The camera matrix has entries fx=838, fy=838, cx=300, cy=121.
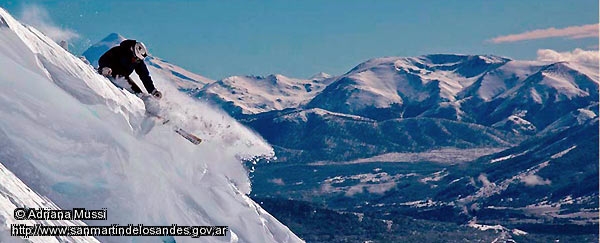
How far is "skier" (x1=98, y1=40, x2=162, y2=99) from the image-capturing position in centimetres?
4088

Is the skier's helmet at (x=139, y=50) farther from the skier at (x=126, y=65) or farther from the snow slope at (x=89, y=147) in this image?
the snow slope at (x=89, y=147)

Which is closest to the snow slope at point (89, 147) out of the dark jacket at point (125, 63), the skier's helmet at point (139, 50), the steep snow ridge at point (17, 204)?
the steep snow ridge at point (17, 204)

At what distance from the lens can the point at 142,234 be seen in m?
38.2

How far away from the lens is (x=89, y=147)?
38312 mm

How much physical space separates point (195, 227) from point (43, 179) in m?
9.63

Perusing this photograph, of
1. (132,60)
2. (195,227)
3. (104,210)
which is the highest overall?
(132,60)

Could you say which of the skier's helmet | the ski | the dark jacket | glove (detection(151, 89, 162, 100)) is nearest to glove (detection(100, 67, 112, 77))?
the dark jacket

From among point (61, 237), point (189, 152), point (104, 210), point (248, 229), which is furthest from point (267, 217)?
point (61, 237)

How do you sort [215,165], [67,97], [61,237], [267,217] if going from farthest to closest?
[267,217]
[215,165]
[67,97]
[61,237]

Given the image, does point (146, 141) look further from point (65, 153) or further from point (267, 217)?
point (267, 217)

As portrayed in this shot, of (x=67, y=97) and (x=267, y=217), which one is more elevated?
(x=67, y=97)

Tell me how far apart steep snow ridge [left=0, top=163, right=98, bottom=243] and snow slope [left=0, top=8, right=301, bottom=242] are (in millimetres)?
129

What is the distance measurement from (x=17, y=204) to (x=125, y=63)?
14150 mm

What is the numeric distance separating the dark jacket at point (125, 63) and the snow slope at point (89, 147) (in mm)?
833
